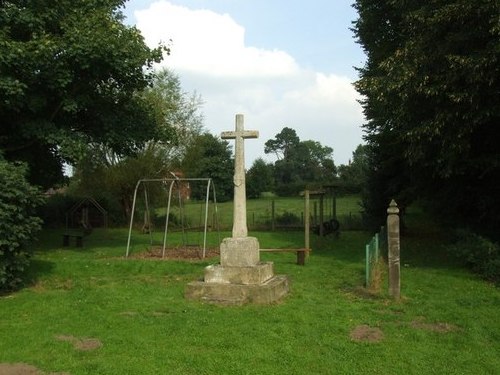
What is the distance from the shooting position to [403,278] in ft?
42.6

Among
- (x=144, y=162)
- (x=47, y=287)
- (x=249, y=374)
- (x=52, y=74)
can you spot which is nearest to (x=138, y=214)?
(x=144, y=162)

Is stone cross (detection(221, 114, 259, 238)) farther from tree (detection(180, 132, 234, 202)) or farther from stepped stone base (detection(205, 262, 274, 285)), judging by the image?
tree (detection(180, 132, 234, 202))

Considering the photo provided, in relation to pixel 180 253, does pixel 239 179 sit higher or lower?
higher

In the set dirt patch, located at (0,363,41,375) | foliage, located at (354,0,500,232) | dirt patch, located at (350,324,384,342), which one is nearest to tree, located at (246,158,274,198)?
foliage, located at (354,0,500,232)

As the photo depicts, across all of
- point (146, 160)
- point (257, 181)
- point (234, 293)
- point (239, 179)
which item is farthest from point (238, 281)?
point (257, 181)

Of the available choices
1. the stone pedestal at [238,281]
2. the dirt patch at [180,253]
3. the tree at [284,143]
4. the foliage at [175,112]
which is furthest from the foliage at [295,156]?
the stone pedestal at [238,281]

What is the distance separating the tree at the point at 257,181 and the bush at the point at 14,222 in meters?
50.9

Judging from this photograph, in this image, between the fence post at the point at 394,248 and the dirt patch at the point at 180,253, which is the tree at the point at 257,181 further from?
the fence post at the point at 394,248

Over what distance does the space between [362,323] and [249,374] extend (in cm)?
286

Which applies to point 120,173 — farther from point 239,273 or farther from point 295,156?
point 295,156

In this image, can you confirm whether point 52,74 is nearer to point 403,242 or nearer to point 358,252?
point 358,252

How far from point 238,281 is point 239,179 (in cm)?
188

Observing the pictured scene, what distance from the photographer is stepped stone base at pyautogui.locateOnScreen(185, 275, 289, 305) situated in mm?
9578

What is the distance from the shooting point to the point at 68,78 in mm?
15242
